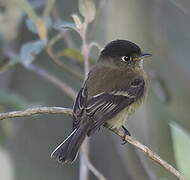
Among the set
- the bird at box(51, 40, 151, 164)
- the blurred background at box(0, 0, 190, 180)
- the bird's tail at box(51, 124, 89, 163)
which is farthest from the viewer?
the blurred background at box(0, 0, 190, 180)

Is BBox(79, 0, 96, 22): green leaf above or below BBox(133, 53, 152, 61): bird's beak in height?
above

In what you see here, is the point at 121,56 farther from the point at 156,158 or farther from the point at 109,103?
the point at 156,158

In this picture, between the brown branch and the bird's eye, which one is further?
the bird's eye

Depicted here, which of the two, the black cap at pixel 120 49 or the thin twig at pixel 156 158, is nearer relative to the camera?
the thin twig at pixel 156 158

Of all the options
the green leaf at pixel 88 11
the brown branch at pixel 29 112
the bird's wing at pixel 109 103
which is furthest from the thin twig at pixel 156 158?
the green leaf at pixel 88 11

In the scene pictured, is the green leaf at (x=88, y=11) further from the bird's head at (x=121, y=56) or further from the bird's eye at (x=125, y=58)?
the bird's eye at (x=125, y=58)

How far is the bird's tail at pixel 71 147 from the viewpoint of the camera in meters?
3.61

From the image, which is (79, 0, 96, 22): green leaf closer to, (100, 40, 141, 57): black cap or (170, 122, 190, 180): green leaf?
(100, 40, 141, 57): black cap

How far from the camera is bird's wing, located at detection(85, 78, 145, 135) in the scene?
383 cm

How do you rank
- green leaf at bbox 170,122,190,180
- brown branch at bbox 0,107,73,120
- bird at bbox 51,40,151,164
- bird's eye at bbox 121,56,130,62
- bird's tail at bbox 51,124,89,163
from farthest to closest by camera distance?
bird's eye at bbox 121,56,130,62, bird at bbox 51,40,151,164, bird's tail at bbox 51,124,89,163, brown branch at bbox 0,107,73,120, green leaf at bbox 170,122,190,180

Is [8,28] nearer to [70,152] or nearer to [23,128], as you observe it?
[23,128]

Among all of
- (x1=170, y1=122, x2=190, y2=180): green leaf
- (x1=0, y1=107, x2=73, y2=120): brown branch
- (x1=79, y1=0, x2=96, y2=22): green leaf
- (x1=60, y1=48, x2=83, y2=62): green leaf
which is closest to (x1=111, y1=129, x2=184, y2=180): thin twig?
(x1=170, y1=122, x2=190, y2=180): green leaf

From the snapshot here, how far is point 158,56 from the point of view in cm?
495

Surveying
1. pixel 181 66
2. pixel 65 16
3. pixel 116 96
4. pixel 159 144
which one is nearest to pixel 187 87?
pixel 181 66
